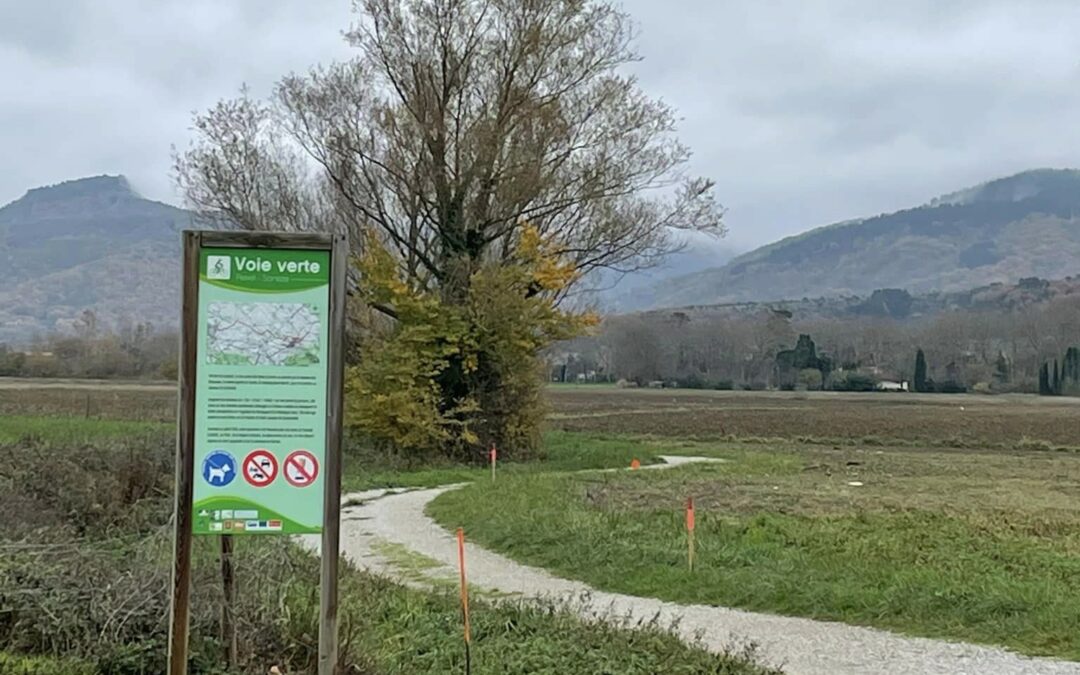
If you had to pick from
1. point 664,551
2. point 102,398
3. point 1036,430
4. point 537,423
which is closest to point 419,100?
point 537,423

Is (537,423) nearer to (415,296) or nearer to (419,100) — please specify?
(415,296)

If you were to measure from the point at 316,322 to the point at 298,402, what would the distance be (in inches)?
18.2

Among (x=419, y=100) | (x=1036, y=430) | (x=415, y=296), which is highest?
(x=419, y=100)

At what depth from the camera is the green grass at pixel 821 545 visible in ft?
34.1

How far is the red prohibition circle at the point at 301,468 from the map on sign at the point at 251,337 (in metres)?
0.52

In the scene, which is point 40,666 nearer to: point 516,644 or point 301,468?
point 301,468

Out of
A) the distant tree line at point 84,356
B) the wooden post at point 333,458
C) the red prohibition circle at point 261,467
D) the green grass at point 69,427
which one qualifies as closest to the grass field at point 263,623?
the wooden post at point 333,458

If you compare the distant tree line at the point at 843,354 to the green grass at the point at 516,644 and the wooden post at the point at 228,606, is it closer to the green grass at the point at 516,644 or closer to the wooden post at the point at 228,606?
the green grass at the point at 516,644

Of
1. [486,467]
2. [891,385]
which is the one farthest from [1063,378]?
[486,467]

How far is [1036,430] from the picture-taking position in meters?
57.4

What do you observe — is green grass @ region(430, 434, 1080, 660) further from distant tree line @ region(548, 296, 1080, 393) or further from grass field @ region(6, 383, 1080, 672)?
distant tree line @ region(548, 296, 1080, 393)

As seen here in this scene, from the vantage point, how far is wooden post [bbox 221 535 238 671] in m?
6.46

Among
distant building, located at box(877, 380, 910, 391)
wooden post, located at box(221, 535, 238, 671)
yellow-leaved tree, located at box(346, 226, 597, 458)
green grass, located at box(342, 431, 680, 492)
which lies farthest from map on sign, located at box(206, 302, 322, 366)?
distant building, located at box(877, 380, 910, 391)

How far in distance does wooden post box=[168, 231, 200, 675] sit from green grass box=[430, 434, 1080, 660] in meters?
6.81
